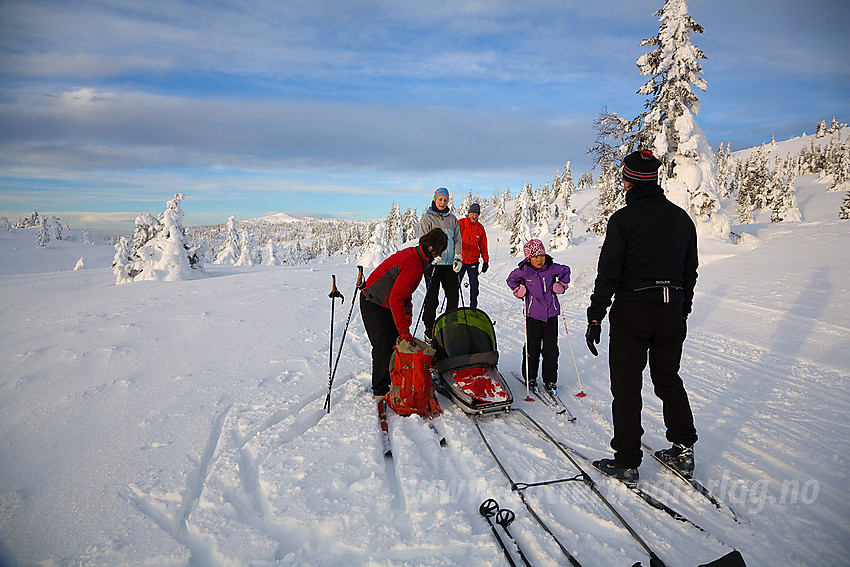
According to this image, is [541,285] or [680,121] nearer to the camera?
[541,285]

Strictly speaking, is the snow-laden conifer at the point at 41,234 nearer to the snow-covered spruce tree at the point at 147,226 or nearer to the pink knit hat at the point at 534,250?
the snow-covered spruce tree at the point at 147,226

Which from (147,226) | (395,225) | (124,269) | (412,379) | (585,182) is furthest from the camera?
(585,182)

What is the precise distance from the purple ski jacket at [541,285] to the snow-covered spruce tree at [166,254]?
24147 millimetres

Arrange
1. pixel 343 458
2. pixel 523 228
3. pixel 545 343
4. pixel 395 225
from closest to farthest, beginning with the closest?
pixel 343 458
pixel 545 343
pixel 523 228
pixel 395 225

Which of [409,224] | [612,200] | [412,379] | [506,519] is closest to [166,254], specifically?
[412,379]

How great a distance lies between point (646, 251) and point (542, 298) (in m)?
2.20

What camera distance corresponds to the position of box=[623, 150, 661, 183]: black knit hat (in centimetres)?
339

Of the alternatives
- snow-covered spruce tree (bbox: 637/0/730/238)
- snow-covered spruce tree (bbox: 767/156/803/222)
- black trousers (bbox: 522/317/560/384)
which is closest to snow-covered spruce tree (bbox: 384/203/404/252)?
snow-covered spruce tree (bbox: 767/156/803/222)

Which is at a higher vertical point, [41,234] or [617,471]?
[41,234]

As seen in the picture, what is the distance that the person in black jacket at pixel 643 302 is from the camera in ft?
10.9

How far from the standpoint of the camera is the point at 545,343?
18.4 feet

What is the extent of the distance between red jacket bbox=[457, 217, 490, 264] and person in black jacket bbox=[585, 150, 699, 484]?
16.7 feet

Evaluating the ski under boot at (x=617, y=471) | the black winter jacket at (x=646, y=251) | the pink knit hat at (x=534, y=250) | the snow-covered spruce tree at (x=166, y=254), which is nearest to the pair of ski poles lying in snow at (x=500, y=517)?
the ski under boot at (x=617, y=471)

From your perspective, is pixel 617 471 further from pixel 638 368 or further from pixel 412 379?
pixel 412 379
